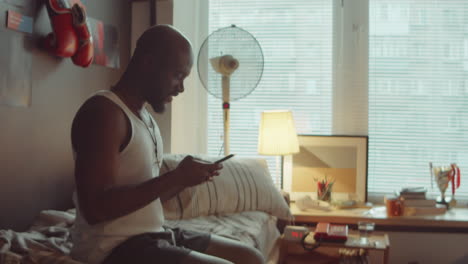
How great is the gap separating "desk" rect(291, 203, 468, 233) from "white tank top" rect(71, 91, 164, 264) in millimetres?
1602

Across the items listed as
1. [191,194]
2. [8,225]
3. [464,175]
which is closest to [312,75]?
[464,175]

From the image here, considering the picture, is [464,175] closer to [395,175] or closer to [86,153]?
[395,175]

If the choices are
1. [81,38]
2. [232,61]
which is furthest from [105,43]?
[232,61]

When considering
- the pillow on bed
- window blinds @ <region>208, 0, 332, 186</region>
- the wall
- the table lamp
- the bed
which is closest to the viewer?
the bed

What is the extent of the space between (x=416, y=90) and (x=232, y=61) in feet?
4.43

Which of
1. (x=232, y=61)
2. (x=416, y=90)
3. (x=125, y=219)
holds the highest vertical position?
(x=232, y=61)

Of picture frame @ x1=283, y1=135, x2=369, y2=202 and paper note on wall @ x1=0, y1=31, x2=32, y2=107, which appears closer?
paper note on wall @ x1=0, y1=31, x2=32, y2=107

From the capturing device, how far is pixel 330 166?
311 cm

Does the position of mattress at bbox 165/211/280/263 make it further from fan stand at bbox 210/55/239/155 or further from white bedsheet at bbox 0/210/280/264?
fan stand at bbox 210/55/239/155

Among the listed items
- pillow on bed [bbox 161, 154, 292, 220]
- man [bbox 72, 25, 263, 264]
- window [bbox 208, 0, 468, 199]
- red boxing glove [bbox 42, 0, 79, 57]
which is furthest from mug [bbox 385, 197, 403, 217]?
red boxing glove [bbox 42, 0, 79, 57]

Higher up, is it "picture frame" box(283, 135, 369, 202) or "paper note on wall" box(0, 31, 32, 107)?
"paper note on wall" box(0, 31, 32, 107)

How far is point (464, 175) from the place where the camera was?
3111mm

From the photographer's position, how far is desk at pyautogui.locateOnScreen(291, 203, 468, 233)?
266 centimetres

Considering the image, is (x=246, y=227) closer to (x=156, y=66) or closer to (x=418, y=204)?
(x=156, y=66)
